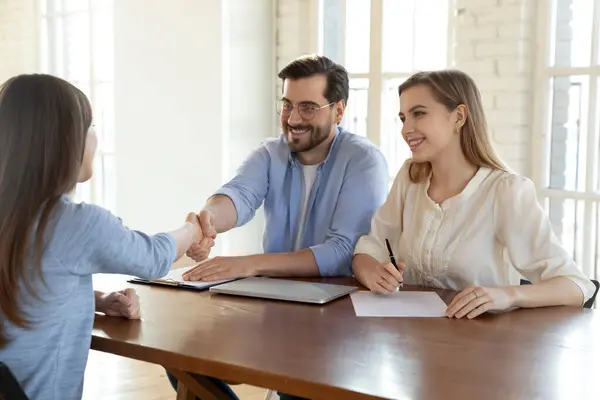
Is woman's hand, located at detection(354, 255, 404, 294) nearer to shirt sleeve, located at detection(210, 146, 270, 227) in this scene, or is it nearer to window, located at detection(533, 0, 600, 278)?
shirt sleeve, located at detection(210, 146, 270, 227)

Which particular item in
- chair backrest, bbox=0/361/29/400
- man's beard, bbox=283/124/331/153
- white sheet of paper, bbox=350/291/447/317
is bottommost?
chair backrest, bbox=0/361/29/400

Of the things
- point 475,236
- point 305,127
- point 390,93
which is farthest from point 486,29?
point 475,236

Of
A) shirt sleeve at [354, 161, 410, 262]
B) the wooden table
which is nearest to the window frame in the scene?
shirt sleeve at [354, 161, 410, 262]

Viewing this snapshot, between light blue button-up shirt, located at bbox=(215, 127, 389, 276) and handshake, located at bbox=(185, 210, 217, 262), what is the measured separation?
0.34m

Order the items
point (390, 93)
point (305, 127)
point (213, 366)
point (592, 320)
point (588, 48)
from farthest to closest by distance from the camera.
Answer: point (390, 93) → point (588, 48) → point (305, 127) → point (592, 320) → point (213, 366)

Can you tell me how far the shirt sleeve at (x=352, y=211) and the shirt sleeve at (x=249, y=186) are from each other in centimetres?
32

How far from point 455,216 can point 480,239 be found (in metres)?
0.10

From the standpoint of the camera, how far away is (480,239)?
213 cm

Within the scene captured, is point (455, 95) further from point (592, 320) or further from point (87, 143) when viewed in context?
point (87, 143)

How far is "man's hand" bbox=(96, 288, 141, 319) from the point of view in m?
1.85

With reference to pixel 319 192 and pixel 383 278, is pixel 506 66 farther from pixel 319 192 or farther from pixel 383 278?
pixel 383 278

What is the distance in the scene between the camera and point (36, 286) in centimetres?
155

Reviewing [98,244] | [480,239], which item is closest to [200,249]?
[98,244]

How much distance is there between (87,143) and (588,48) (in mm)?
2386
